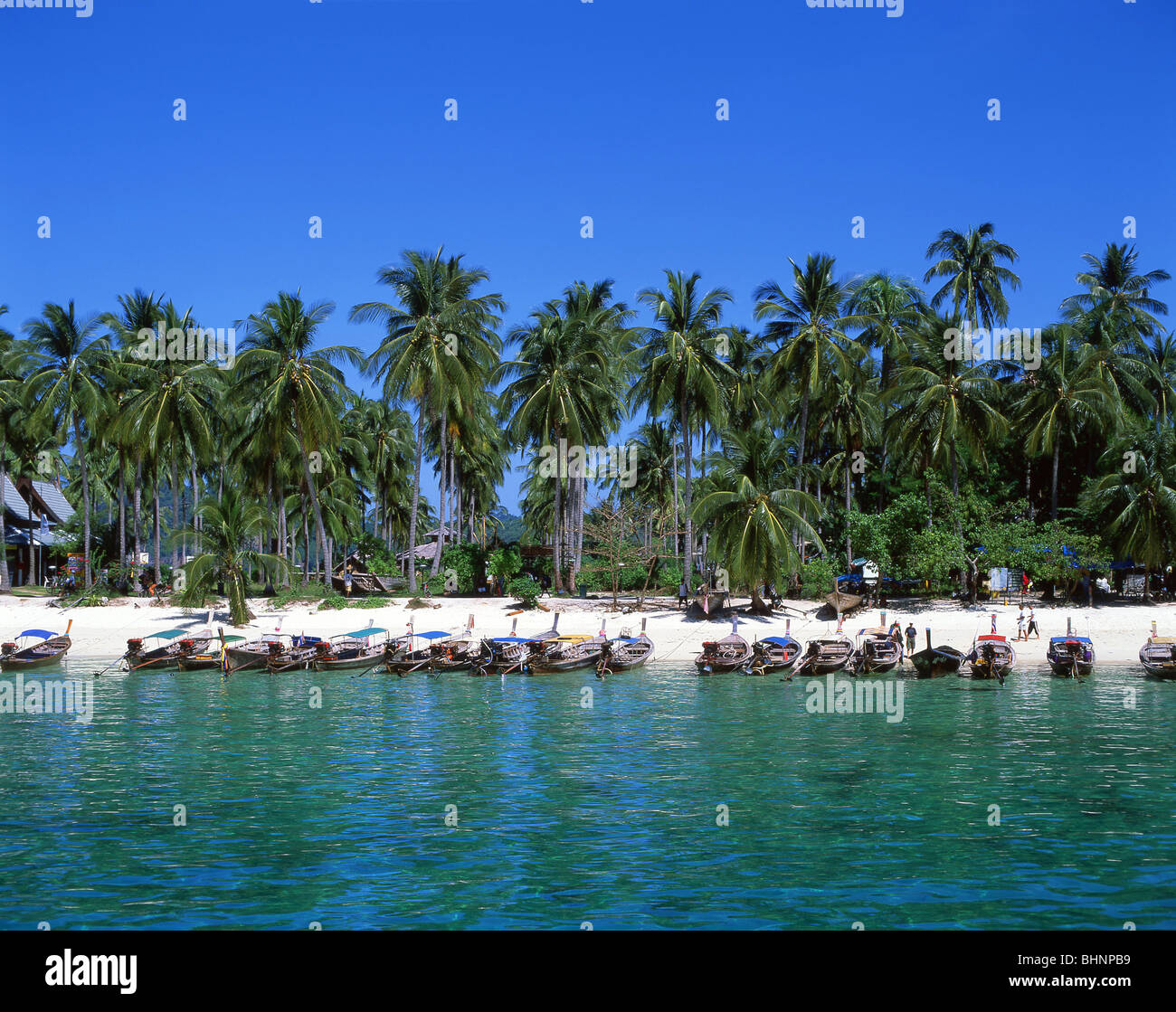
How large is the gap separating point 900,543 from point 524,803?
138 ft

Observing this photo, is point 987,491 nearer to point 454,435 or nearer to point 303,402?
point 454,435

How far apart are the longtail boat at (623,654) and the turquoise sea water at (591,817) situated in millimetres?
11067

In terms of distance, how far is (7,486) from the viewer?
80.1 meters

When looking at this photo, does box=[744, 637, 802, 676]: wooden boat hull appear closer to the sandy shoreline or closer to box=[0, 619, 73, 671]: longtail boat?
the sandy shoreline

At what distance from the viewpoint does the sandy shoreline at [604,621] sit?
52.3 m

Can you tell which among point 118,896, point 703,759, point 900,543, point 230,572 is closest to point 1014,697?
point 703,759

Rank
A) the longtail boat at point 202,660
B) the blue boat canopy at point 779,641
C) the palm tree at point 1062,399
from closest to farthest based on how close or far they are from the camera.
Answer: the blue boat canopy at point 779,641 → the longtail boat at point 202,660 → the palm tree at point 1062,399

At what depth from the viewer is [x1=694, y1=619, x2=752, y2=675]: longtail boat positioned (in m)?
45.8

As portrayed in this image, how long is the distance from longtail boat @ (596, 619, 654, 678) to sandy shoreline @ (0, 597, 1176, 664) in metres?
2.61

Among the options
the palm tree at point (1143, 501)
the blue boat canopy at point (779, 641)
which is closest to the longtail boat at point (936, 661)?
the blue boat canopy at point (779, 641)

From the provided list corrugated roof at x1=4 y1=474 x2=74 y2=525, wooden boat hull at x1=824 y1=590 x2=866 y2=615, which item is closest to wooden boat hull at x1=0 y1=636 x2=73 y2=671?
corrugated roof at x1=4 y1=474 x2=74 y2=525

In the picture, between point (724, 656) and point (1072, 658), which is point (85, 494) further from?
point (1072, 658)

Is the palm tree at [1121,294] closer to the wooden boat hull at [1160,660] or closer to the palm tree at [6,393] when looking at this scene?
the wooden boat hull at [1160,660]
